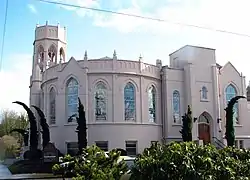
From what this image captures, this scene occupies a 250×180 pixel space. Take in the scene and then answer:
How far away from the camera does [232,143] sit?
91.1ft

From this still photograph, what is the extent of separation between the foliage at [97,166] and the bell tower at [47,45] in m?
27.5

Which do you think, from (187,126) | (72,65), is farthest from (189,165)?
(72,65)

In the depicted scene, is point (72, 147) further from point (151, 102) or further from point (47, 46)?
point (47, 46)

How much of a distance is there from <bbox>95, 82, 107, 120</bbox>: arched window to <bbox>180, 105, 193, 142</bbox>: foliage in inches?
239

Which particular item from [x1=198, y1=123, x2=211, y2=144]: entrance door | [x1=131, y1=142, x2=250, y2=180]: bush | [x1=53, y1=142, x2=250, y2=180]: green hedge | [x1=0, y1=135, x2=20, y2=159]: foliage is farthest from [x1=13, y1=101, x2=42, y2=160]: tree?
[x1=131, y1=142, x2=250, y2=180]: bush

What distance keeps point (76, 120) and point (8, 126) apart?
98.2 feet

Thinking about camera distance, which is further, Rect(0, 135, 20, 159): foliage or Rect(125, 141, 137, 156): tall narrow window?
Rect(0, 135, 20, 159): foliage

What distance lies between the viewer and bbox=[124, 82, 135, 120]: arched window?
26.9 m

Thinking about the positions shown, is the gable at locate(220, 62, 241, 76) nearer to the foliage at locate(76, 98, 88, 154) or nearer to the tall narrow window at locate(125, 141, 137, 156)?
the tall narrow window at locate(125, 141, 137, 156)

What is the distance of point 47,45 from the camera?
37375 mm

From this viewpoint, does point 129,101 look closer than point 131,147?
No

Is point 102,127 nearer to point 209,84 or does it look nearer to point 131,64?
point 131,64

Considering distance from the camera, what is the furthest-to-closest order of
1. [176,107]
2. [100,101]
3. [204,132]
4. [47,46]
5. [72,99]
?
[47,46] → [204,132] → [176,107] → [72,99] → [100,101]

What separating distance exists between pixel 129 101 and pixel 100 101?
223cm
